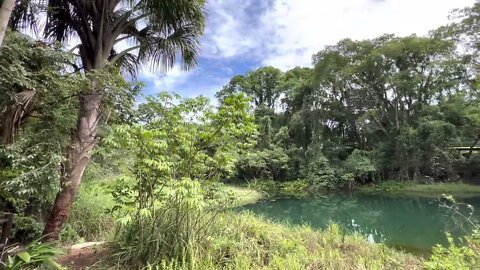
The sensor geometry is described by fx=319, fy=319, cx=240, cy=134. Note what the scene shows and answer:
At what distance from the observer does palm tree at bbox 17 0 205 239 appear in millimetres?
4141

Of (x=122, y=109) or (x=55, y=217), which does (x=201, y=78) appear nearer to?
(x=122, y=109)

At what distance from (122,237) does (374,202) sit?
14415 mm

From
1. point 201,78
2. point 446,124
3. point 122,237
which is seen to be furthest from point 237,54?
point 446,124

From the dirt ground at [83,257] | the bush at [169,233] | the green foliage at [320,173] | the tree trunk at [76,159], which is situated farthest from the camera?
the green foliage at [320,173]

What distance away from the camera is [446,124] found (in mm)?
16703

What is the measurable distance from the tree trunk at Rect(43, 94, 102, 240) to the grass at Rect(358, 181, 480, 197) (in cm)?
1702

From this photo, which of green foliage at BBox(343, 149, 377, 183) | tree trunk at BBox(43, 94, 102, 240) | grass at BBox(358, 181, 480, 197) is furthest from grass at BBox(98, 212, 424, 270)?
green foliage at BBox(343, 149, 377, 183)

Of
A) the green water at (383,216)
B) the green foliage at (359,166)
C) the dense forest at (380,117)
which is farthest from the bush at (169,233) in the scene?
the green foliage at (359,166)

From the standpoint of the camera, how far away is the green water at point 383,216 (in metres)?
7.50

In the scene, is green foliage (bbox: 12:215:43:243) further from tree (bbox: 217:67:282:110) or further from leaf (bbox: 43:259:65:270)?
tree (bbox: 217:67:282:110)

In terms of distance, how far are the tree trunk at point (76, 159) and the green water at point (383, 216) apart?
3768 mm

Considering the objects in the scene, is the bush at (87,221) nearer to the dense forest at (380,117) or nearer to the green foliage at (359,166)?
the dense forest at (380,117)

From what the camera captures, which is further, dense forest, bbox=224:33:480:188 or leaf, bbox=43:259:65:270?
dense forest, bbox=224:33:480:188

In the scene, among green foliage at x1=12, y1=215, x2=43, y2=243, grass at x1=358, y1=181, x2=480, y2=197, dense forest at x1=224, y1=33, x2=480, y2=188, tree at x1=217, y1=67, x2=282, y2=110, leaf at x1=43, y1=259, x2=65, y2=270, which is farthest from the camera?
tree at x1=217, y1=67, x2=282, y2=110
